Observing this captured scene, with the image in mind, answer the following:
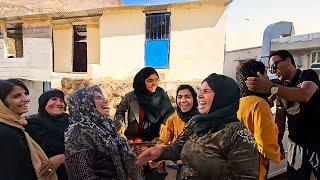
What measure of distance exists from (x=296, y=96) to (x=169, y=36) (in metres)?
9.98

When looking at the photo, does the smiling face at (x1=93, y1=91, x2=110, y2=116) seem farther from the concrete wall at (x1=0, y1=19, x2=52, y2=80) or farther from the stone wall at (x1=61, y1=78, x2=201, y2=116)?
the concrete wall at (x1=0, y1=19, x2=52, y2=80)

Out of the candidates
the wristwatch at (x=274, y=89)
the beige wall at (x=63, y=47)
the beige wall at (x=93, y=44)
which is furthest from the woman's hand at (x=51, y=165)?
the beige wall at (x=63, y=47)

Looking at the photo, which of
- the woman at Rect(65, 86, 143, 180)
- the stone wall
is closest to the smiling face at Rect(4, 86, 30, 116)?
the woman at Rect(65, 86, 143, 180)

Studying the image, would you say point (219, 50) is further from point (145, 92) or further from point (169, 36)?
point (145, 92)

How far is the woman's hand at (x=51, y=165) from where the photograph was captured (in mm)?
2412

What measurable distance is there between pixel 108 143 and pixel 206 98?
0.69 meters

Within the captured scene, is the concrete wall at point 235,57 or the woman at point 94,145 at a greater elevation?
the concrete wall at point 235,57

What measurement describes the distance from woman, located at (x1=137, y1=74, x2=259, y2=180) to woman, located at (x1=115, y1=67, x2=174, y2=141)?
1.14 m

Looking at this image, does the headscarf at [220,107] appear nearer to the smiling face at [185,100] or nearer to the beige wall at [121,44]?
the smiling face at [185,100]

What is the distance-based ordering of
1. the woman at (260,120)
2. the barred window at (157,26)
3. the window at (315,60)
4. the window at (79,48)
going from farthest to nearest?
the window at (79,48) → the barred window at (157,26) → the window at (315,60) → the woman at (260,120)

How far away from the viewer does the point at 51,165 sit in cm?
249

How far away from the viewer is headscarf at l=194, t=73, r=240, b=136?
1805mm

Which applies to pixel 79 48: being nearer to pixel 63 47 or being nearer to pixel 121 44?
pixel 63 47

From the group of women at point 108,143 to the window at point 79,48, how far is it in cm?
1171
